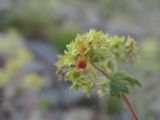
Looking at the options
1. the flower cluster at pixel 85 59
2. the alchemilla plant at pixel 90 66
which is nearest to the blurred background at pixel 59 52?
the alchemilla plant at pixel 90 66

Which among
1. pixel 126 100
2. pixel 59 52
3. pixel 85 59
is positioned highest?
pixel 59 52

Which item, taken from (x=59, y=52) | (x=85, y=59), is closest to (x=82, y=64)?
(x=85, y=59)

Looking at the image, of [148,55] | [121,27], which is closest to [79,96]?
[148,55]

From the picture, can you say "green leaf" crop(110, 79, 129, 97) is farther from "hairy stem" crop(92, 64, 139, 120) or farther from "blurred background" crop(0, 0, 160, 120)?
"blurred background" crop(0, 0, 160, 120)

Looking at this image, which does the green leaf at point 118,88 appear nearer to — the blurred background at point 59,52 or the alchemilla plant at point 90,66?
the alchemilla plant at point 90,66

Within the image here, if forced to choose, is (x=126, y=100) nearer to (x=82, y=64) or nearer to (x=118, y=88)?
(x=118, y=88)

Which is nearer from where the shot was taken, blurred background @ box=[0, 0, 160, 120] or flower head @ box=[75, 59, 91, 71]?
flower head @ box=[75, 59, 91, 71]

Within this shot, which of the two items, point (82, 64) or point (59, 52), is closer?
point (82, 64)

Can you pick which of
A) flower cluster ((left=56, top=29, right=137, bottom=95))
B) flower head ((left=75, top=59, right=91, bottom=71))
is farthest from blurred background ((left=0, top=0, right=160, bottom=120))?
flower head ((left=75, top=59, right=91, bottom=71))
